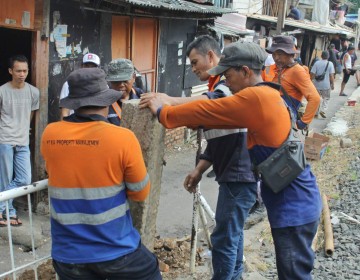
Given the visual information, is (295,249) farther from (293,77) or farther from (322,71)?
(322,71)

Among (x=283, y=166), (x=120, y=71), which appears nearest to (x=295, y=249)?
(x=283, y=166)

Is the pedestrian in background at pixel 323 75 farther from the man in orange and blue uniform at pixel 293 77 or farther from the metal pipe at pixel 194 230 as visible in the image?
the metal pipe at pixel 194 230

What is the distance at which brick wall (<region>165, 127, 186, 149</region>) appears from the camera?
9320 millimetres

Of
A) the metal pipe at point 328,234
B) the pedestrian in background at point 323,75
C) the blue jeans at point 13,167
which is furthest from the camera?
the pedestrian in background at point 323,75

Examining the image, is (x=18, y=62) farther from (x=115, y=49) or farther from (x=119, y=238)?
(x=119, y=238)

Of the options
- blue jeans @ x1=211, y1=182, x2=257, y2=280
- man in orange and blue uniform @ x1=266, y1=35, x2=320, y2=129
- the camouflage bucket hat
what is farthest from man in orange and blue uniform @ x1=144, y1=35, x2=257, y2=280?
man in orange and blue uniform @ x1=266, y1=35, x2=320, y2=129

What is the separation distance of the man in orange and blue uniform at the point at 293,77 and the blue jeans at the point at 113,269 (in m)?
3.63

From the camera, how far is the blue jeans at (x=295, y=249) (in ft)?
9.34

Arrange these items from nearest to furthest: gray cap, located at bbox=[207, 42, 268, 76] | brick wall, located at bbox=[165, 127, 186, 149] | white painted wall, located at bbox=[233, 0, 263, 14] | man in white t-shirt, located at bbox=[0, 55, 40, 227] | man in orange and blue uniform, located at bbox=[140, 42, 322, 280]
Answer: man in orange and blue uniform, located at bbox=[140, 42, 322, 280] < gray cap, located at bbox=[207, 42, 268, 76] < man in white t-shirt, located at bbox=[0, 55, 40, 227] < brick wall, located at bbox=[165, 127, 186, 149] < white painted wall, located at bbox=[233, 0, 263, 14]

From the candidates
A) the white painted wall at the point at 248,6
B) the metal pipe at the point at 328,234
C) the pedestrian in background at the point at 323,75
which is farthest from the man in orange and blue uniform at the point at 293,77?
the white painted wall at the point at 248,6

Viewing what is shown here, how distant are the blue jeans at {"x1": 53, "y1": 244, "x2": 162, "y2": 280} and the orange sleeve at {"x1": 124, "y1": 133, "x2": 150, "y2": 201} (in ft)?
1.11

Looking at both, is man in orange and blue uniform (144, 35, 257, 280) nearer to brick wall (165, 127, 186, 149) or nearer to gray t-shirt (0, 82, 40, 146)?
gray t-shirt (0, 82, 40, 146)

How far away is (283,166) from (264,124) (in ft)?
0.96

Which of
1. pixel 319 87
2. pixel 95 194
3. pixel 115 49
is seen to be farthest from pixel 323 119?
pixel 95 194
